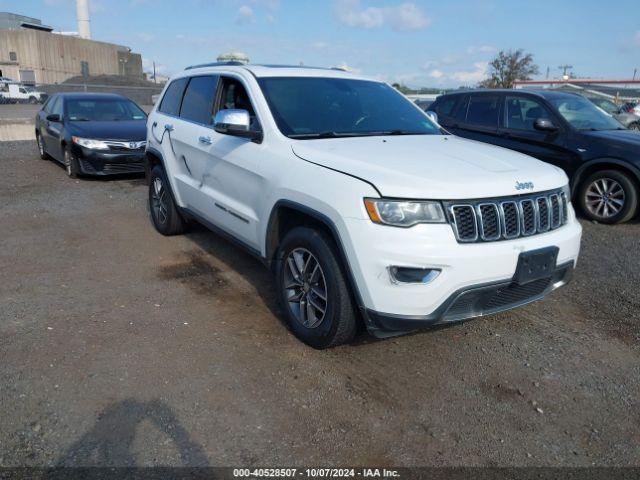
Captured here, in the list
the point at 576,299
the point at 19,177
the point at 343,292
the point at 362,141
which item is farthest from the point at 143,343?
the point at 19,177

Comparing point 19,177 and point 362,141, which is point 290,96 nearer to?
point 362,141

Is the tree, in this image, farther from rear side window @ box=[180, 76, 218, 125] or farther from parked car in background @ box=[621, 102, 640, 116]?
rear side window @ box=[180, 76, 218, 125]

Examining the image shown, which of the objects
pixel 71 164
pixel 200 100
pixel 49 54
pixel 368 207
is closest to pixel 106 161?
pixel 71 164

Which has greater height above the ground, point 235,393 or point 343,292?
point 343,292

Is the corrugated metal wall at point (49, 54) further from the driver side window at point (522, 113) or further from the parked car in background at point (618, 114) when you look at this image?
the driver side window at point (522, 113)

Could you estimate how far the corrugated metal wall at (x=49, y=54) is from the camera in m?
59.6

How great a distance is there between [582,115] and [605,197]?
137cm

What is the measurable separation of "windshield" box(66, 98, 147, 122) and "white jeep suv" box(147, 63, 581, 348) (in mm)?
6366

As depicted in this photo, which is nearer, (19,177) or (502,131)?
(502,131)

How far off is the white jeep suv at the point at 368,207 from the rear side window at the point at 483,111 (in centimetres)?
389

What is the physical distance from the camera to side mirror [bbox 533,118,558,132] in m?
7.45

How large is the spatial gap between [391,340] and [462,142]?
1646mm

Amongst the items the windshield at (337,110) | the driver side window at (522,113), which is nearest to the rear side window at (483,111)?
the driver side window at (522,113)

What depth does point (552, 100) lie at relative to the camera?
25.9ft
